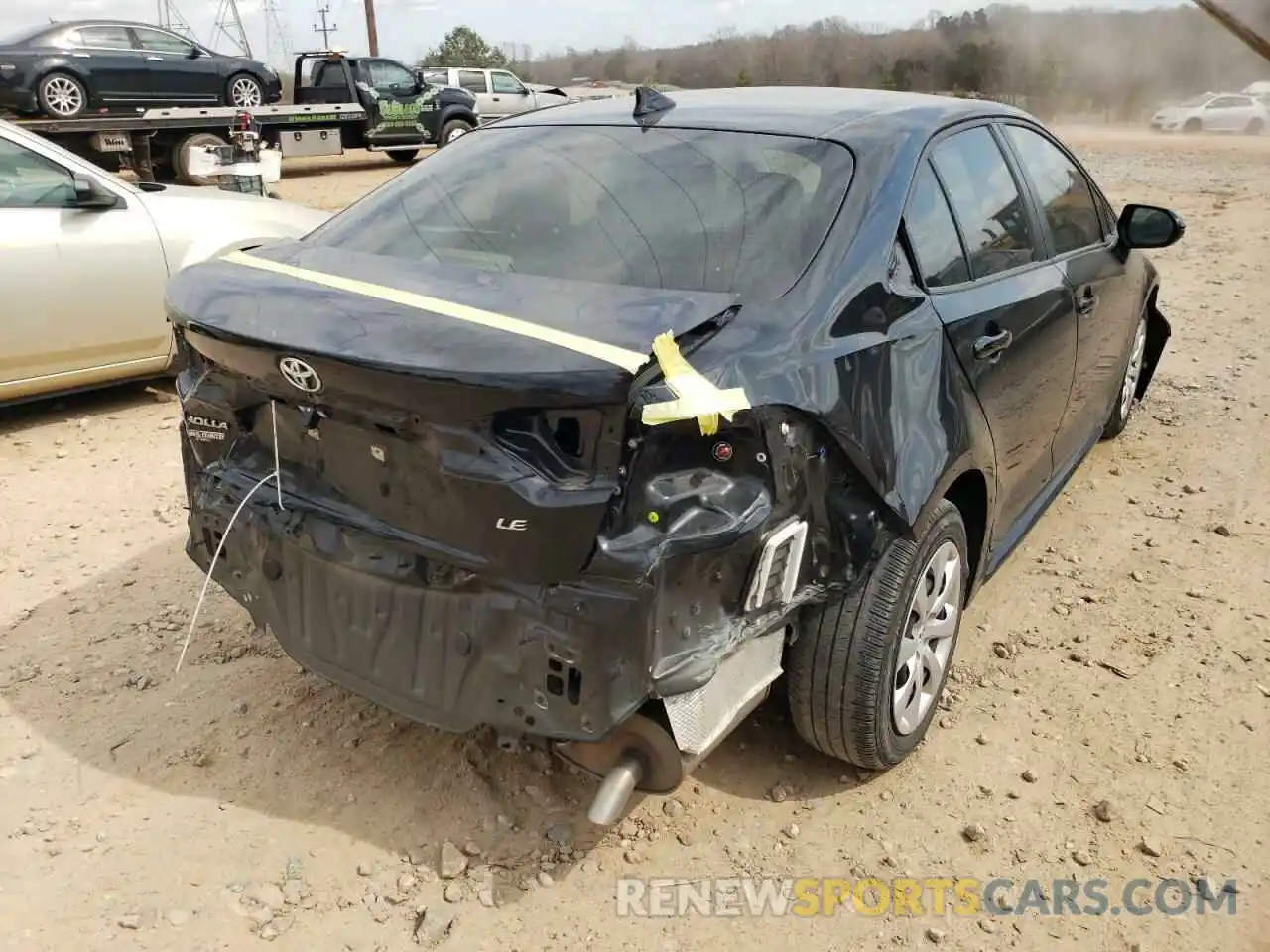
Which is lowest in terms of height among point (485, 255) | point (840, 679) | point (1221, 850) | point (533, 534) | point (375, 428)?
point (1221, 850)

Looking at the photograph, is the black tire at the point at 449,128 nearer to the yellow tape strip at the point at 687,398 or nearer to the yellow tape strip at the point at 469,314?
the yellow tape strip at the point at 469,314

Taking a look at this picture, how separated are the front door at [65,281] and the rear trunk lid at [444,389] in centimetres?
315

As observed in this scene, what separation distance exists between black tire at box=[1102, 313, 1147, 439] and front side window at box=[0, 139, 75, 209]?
5.28m

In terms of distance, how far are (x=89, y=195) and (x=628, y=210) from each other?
12.6 feet

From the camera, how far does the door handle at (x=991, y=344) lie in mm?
2738

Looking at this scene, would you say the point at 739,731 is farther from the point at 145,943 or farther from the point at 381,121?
the point at 381,121

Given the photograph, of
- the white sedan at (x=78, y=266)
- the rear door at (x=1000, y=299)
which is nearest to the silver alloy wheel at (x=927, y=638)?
the rear door at (x=1000, y=299)

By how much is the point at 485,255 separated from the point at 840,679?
1.39 meters

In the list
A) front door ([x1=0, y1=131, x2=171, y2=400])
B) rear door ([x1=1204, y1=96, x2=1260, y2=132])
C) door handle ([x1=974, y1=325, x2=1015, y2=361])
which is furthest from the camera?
rear door ([x1=1204, y1=96, x2=1260, y2=132])

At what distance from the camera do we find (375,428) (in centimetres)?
213

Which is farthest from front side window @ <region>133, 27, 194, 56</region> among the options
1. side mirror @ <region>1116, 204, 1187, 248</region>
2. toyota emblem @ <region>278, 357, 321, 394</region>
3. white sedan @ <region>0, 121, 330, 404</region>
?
toyota emblem @ <region>278, 357, 321, 394</region>

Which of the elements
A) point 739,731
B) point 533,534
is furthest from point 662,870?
point 533,534

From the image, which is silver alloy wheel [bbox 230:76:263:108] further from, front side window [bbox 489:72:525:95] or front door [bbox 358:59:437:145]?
front side window [bbox 489:72:525:95]
